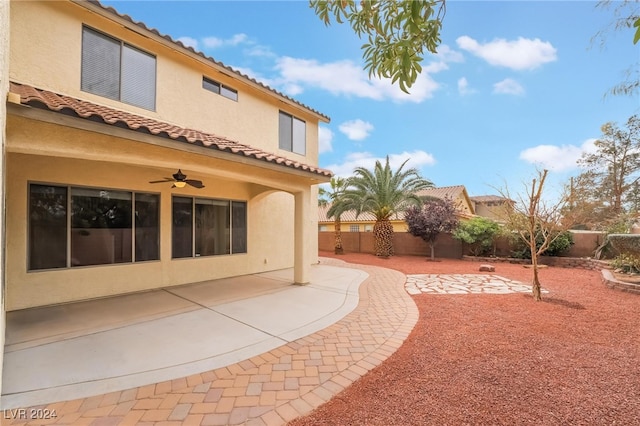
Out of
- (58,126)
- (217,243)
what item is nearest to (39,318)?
(58,126)

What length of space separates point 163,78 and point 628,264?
17.9 meters

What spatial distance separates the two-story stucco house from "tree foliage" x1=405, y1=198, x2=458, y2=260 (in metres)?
11.0

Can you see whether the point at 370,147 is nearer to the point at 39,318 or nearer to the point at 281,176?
the point at 281,176

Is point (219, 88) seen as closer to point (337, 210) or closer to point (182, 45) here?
point (182, 45)

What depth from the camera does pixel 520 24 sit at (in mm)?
6105

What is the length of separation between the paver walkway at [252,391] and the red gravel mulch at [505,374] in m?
0.27

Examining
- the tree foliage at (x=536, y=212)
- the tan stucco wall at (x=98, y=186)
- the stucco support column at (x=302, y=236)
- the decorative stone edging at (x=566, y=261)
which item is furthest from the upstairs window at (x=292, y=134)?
the decorative stone edging at (x=566, y=261)

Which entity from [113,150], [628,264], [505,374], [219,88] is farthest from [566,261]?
[113,150]

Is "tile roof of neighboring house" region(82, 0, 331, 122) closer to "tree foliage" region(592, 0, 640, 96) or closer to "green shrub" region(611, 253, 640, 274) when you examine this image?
"tree foliage" region(592, 0, 640, 96)

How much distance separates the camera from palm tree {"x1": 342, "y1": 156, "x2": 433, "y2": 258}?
18922mm

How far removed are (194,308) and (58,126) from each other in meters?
4.55

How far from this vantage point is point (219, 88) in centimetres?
1038

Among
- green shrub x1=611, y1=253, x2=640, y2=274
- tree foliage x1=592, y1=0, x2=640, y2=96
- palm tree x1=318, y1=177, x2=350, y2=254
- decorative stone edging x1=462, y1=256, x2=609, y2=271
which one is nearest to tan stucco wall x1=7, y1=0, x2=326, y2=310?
tree foliage x1=592, y1=0, x2=640, y2=96

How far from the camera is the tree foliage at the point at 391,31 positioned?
7.04 feet
